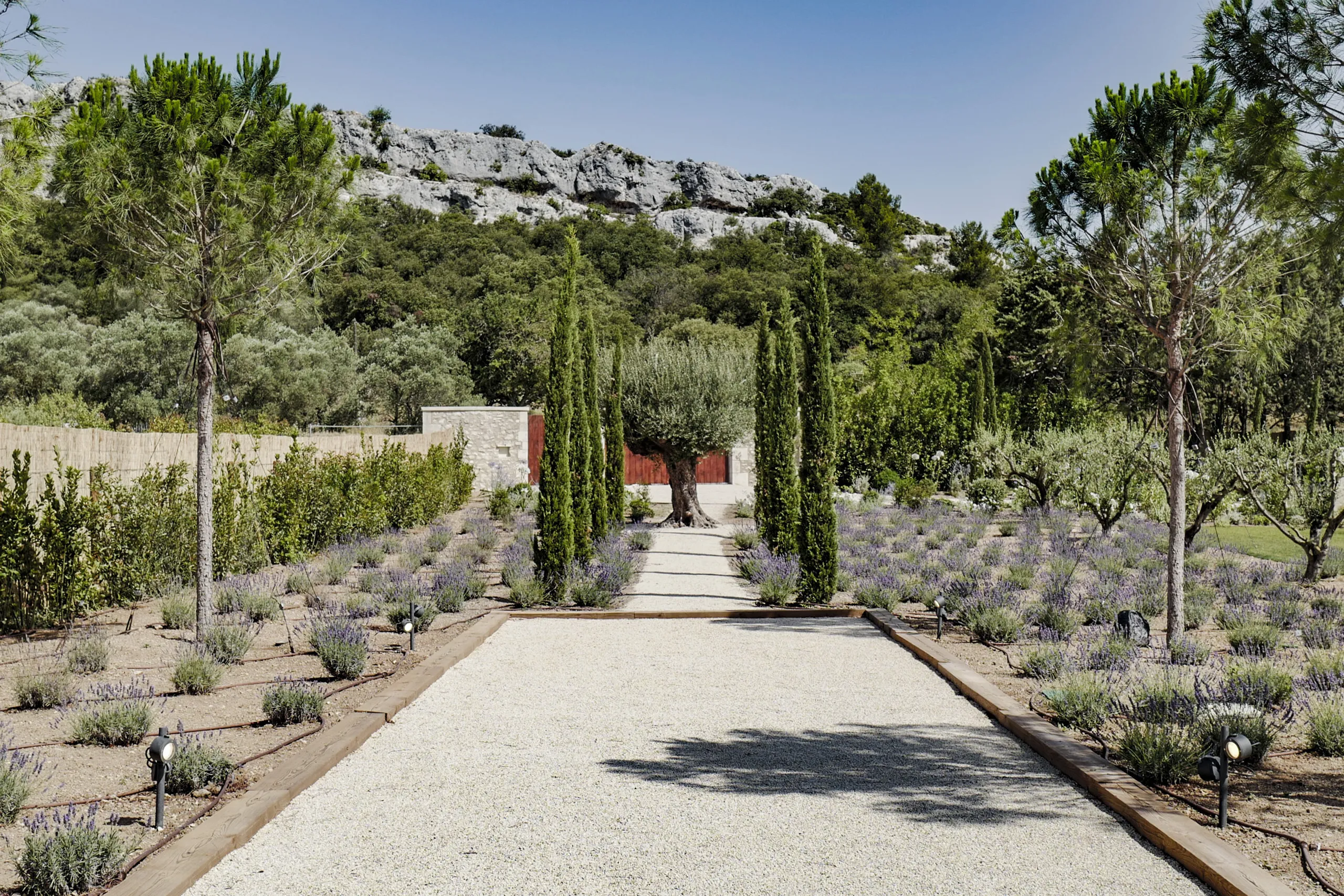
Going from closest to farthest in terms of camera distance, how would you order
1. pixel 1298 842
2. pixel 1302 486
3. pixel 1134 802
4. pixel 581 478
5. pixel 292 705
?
pixel 1298 842 → pixel 1134 802 → pixel 292 705 → pixel 1302 486 → pixel 581 478

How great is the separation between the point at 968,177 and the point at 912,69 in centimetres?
236

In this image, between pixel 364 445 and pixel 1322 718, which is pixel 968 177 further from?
pixel 1322 718

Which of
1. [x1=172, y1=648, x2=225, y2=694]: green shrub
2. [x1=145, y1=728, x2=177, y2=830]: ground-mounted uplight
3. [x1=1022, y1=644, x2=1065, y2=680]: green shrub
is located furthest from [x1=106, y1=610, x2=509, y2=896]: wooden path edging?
[x1=1022, y1=644, x2=1065, y2=680]: green shrub

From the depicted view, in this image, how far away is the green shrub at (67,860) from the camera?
287cm

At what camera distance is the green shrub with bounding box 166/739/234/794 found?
3.90 m

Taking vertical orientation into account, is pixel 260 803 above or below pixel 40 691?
below

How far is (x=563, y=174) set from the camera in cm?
9744

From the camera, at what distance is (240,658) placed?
6.53 metres

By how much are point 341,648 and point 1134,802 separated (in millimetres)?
4831

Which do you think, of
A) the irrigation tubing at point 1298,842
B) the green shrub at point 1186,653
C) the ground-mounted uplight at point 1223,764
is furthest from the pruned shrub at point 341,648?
the green shrub at point 1186,653

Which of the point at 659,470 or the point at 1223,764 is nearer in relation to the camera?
the point at 1223,764

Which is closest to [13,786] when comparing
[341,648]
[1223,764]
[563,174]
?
[341,648]

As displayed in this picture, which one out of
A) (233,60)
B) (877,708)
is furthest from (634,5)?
(877,708)

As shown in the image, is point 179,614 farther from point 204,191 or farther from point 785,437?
point 785,437
